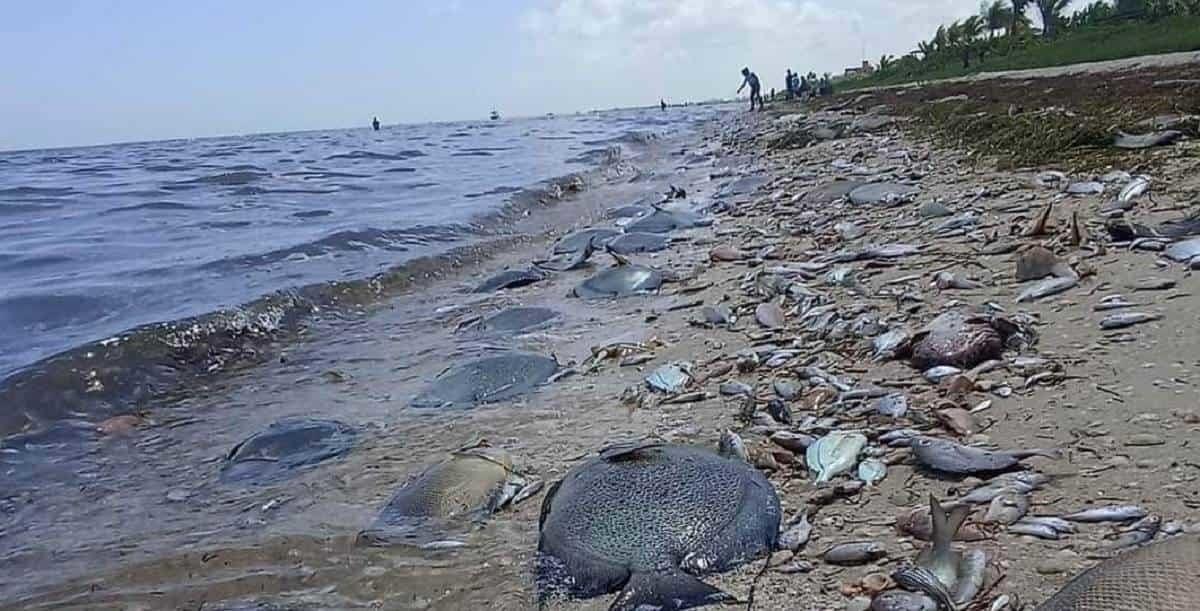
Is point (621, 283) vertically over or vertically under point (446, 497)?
over

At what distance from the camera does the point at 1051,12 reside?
198ft

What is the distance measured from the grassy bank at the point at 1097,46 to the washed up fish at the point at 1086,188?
92.8ft

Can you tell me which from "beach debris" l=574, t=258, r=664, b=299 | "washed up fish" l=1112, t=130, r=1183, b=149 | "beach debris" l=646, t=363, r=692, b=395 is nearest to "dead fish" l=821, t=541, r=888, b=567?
"beach debris" l=646, t=363, r=692, b=395

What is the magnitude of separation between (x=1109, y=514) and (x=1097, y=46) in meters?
44.6

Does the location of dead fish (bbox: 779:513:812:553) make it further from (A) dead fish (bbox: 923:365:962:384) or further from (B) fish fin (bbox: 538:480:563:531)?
(A) dead fish (bbox: 923:365:962:384)

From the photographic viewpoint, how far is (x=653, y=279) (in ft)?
22.9

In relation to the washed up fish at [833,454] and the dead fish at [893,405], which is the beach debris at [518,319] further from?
the washed up fish at [833,454]

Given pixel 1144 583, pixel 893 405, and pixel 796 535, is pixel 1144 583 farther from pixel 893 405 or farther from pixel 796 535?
pixel 893 405

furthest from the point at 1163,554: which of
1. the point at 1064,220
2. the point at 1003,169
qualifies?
the point at 1003,169

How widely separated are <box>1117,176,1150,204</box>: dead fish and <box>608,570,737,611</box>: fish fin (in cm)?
496

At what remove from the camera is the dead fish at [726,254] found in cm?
734

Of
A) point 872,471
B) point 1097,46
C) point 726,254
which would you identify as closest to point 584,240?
point 726,254

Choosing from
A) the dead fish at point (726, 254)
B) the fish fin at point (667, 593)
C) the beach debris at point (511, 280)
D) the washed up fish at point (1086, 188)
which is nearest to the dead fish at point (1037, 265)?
the washed up fish at point (1086, 188)

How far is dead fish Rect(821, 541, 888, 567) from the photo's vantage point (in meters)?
2.48
